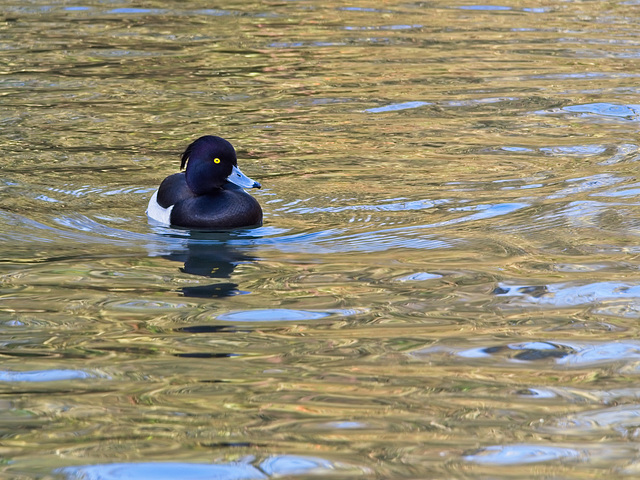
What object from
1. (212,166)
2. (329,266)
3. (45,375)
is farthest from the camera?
(212,166)

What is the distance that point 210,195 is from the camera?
357 inches

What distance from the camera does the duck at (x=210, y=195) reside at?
8820 millimetres

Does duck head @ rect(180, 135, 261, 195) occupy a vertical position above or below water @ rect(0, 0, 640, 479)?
above

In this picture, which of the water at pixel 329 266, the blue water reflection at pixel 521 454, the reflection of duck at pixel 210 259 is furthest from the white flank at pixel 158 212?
the blue water reflection at pixel 521 454

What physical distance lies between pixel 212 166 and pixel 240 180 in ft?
0.84

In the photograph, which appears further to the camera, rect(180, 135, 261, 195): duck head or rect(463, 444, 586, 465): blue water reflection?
rect(180, 135, 261, 195): duck head

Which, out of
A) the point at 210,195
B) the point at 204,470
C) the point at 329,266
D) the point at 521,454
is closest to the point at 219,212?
the point at 210,195

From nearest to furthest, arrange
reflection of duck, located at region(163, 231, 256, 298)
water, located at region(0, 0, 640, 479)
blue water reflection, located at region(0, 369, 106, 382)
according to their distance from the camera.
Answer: water, located at region(0, 0, 640, 479)
blue water reflection, located at region(0, 369, 106, 382)
reflection of duck, located at region(163, 231, 256, 298)

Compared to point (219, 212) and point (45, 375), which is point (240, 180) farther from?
point (45, 375)

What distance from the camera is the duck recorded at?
8.82m

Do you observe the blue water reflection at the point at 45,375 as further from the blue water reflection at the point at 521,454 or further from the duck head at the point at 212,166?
the duck head at the point at 212,166

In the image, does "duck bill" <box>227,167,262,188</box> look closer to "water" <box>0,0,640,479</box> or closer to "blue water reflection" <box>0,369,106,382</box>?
"water" <box>0,0,640,479</box>

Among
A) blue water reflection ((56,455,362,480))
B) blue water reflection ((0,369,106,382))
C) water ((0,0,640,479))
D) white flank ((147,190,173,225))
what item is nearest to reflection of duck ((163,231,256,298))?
water ((0,0,640,479))

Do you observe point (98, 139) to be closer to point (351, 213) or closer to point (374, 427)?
point (351, 213)
